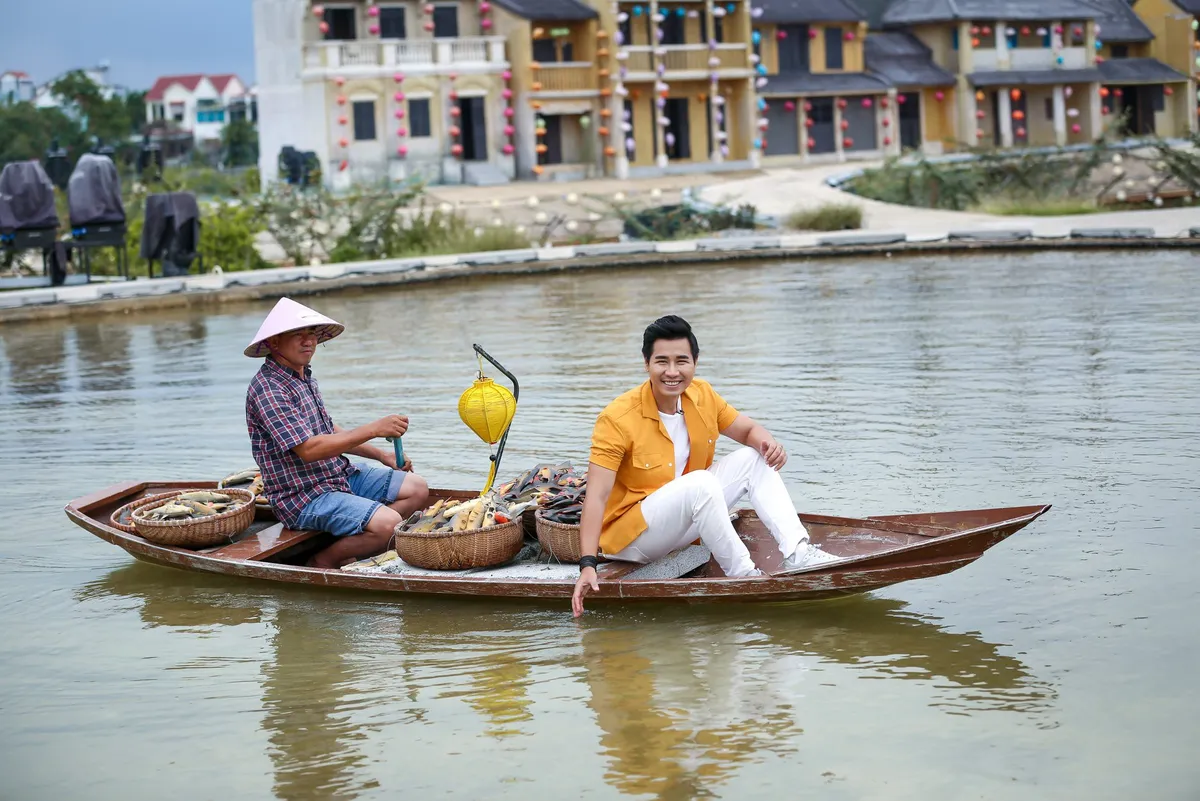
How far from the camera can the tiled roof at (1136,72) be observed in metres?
51.8

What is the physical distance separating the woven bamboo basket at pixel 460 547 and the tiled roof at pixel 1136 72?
1907 inches

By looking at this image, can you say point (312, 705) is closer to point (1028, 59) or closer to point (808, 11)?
point (808, 11)

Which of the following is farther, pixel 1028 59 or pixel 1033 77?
pixel 1028 59

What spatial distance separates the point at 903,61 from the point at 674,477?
149ft

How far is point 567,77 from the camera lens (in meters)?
43.6

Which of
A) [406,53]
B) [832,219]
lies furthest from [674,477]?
[406,53]

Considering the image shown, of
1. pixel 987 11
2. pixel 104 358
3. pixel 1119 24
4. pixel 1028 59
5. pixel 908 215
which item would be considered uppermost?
pixel 1119 24

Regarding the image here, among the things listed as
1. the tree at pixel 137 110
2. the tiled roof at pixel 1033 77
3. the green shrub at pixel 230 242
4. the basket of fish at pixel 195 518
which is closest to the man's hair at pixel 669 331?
the basket of fish at pixel 195 518

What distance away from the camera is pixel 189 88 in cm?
14300

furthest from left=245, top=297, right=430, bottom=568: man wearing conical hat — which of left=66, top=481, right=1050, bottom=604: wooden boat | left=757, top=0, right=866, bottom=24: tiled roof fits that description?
left=757, top=0, right=866, bottom=24: tiled roof

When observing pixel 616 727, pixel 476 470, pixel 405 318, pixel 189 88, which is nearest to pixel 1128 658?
pixel 616 727

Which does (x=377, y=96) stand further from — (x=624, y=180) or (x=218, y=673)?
(x=218, y=673)

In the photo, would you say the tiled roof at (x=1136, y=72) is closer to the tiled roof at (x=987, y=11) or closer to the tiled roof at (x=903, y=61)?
the tiled roof at (x=987, y=11)

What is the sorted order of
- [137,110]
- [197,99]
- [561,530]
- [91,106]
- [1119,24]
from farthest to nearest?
[197,99] → [137,110] → [91,106] → [1119,24] → [561,530]
